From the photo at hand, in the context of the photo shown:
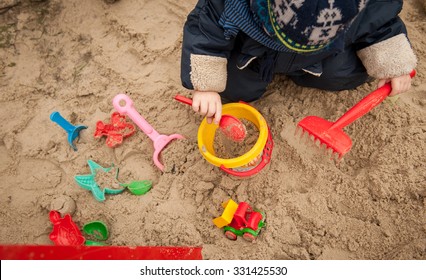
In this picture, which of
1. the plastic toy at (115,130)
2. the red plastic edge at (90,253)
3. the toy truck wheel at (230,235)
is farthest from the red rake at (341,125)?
the plastic toy at (115,130)

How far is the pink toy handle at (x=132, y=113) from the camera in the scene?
55.7 inches

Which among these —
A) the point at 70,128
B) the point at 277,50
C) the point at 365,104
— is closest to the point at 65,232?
the point at 70,128

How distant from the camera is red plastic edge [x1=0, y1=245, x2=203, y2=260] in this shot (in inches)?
41.4

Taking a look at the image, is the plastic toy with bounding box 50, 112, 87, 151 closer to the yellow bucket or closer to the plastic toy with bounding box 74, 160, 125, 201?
the plastic toy with bounding box 74, 160, 125, 201

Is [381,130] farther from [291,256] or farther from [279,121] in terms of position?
[291,256]

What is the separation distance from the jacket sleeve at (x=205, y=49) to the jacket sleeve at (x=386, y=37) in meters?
0.42

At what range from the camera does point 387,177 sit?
1.29 m

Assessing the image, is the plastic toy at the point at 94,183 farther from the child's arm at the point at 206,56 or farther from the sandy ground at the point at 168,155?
the child's arm at the point at 206,56

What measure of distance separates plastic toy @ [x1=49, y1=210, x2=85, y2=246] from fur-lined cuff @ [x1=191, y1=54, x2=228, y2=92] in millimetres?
614

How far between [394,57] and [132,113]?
34.9 inches

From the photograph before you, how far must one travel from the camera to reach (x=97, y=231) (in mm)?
1325

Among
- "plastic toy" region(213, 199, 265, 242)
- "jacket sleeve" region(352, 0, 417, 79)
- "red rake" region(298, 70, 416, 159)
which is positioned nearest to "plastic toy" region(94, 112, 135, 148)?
"plastic toy" region(213, 199, 265, 242)

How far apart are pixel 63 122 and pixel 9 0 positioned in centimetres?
69

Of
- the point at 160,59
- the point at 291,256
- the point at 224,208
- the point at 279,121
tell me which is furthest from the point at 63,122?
the point at 291,256
